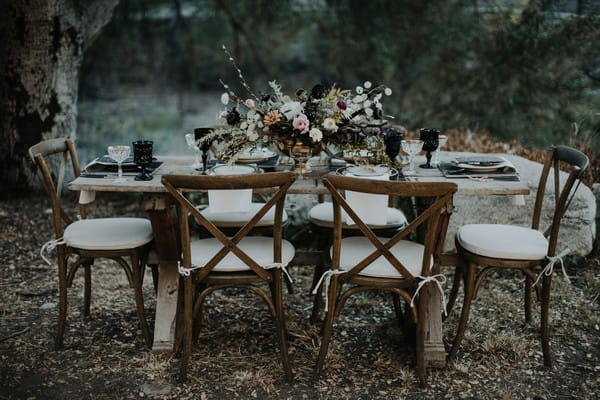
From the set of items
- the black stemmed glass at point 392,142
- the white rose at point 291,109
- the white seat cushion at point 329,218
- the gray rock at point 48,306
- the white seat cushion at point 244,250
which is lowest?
the gray rock at point 48,306

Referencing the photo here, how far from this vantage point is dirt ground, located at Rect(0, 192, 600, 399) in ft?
9.30

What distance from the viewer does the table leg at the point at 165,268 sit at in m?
2.93

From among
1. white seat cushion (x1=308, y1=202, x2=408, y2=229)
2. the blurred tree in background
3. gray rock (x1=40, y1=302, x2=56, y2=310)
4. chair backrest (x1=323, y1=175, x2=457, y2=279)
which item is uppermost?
the blurred tree in background

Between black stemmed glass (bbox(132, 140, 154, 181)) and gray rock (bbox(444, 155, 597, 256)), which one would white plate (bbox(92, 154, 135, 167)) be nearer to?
black stemmed glass (bbox(132, 140, 154, 181))

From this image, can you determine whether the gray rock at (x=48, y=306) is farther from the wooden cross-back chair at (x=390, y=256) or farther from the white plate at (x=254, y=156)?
the wooden cross-back chair at (x=390, y=256)

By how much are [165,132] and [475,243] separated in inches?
261

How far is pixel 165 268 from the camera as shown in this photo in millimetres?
3176

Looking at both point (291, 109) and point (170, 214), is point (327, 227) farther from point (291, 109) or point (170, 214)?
point (170, 214)

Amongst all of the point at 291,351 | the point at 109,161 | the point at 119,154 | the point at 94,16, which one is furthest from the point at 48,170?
the point at 94,16

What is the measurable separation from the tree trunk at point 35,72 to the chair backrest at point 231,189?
331 cm

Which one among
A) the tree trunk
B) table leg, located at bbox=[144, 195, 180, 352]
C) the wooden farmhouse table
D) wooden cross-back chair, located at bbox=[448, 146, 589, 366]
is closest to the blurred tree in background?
the tree trunk

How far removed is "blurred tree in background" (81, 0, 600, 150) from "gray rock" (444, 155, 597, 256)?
6.09 feet

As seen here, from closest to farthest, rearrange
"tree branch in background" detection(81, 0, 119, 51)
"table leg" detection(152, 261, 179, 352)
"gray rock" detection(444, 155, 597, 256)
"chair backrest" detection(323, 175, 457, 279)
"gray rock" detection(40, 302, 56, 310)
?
1. "chair backrest" detection(323, 175, 457, 279)
2. "table leg" detection(152, 261, 179, 352)
3. "gray rock" detection(40, 302, 56, 310)
4. "gray rock" detection(444, 155, 597, 256)
5. "tree branch in background" detection(81, 0, 119, 51)

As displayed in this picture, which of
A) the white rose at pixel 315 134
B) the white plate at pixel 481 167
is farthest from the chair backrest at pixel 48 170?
the white plate at pixel 481 167
